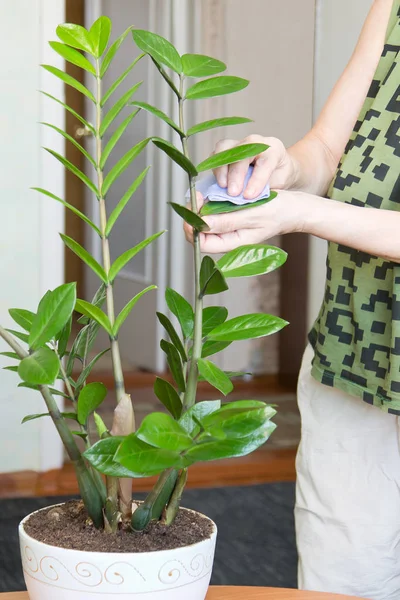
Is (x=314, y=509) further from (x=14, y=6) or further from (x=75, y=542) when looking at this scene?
(x=14, y=6)

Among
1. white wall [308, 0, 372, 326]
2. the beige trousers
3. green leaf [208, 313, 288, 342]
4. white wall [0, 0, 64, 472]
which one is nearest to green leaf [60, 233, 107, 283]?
green leaf [208, 313, 288, 342]

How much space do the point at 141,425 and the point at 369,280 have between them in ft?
1.96

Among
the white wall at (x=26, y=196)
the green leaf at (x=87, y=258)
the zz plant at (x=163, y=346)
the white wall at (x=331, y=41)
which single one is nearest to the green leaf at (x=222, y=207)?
the zz plant at (x=163, y=346)

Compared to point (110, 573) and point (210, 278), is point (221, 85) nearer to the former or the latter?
point (210, 278)

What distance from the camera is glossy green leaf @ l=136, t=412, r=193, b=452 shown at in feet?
1.84

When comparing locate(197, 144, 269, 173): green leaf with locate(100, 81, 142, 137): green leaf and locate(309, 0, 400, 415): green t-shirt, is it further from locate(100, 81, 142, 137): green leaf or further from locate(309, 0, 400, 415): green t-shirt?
locate(309, 0, 400, 415): green t-shirt

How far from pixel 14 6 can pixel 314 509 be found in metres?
2.22

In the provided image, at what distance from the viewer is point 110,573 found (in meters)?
0.63

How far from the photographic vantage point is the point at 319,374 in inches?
45.6

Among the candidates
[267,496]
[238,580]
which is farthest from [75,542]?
[267,496]

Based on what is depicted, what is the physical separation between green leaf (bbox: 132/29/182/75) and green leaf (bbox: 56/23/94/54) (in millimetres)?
46

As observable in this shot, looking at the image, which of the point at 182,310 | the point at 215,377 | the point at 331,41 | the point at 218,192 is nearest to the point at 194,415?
the point at 215,377

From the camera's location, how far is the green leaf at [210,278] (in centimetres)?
64

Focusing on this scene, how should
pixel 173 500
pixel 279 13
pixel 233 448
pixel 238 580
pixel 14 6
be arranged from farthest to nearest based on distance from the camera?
pixel 279 13, pixel 14 6, pixel 238 580, pixel 173 500, pixel 233 448
